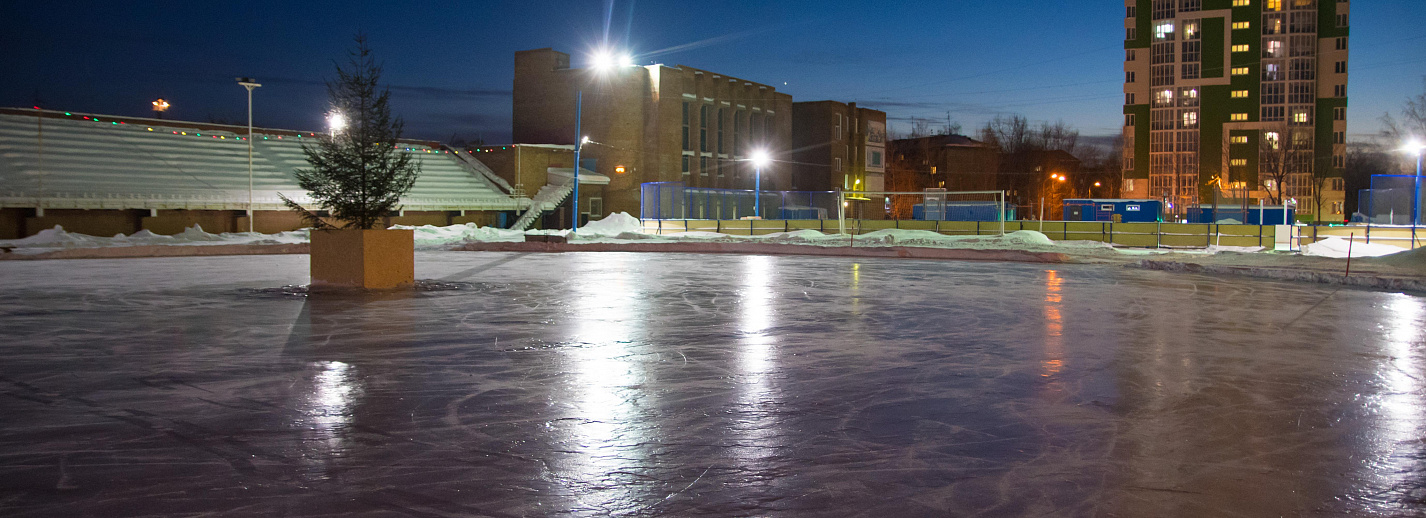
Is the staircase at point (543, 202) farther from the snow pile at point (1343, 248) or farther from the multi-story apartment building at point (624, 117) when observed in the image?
the snow pile at point (1343, 248)

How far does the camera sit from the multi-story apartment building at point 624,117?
61625mm

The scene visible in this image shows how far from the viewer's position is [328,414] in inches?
282

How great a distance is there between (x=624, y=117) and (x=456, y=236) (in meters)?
23.8

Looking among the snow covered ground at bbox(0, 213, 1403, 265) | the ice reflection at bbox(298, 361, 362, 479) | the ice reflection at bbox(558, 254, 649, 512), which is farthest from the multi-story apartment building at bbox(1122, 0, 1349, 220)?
the ice reflection at bbox(298, 361, 362, 479)

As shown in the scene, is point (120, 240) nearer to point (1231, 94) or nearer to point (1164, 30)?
point (1164, 30)

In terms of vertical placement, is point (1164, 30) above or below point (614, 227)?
above

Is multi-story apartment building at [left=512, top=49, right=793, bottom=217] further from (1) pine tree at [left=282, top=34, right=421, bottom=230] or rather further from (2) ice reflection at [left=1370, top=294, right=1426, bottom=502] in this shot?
(2) ice reflection at [left=1370, top=294, right=1426, bottom=502]

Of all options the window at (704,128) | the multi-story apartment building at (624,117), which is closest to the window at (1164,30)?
the multi-story apartment building at (624,117)

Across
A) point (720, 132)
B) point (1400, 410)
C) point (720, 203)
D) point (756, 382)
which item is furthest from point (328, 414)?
point (720, 132)

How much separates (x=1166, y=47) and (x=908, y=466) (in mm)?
135240

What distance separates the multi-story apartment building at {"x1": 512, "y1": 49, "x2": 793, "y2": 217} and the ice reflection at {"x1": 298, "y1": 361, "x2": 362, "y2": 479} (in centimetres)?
4934

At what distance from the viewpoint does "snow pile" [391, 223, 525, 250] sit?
117 ft

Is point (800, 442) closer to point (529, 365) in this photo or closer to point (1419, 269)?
point (529, 365)

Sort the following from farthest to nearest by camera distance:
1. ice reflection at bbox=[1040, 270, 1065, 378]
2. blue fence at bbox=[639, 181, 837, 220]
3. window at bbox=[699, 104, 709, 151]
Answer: window at bbox=[699, 104, 709, 151], blue fence at bbox=[639, 181, 837, 220], ice reflection at bbox=[1040, 270, 1065, 378]
